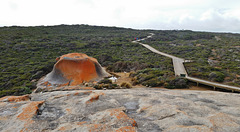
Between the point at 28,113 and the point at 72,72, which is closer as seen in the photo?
the point at 28,113

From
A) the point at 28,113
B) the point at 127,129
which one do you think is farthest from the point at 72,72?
the point at 127,129

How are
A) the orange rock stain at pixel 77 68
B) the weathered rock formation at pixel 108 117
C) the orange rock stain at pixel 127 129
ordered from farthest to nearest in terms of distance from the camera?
the orange rock stain at pixel 77 68 → the weathered rock formation at pixel 108 117 → the orange rock stain at pixel 127 129

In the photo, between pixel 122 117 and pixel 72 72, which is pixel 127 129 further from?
pixel 72 72

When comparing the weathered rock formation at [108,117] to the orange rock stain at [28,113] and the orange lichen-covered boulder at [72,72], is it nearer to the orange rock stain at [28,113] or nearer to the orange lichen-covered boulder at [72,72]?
the orange rock stain at [28,113]

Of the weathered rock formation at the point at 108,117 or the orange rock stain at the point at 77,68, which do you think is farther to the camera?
the orange rock stain at the point at 77,68

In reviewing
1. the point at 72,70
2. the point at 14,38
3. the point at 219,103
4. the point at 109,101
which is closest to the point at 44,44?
the point at 14,38

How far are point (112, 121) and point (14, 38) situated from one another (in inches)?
2049

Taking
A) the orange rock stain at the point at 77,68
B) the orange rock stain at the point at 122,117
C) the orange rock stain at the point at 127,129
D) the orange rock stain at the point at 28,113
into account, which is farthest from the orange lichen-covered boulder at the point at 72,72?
the orange rock stain at the point at 127,129

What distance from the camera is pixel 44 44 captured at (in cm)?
3862

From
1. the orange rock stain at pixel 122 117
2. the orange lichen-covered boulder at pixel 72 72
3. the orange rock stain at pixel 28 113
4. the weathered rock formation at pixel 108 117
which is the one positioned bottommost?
the orange lichen-covered boulder at pixel 72 72

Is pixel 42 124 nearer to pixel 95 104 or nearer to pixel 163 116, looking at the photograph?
pixel 95 104

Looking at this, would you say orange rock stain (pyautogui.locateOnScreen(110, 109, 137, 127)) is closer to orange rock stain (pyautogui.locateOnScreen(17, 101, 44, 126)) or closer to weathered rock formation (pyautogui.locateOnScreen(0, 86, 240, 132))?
weathered rock formation (pyautogui.locateOnScreen(0, 86, 240, 132))

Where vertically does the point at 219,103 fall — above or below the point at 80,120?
below

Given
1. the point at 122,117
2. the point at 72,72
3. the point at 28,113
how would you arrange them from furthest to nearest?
the point at 72,72 → the point at 28,113 → the point at 122,117
